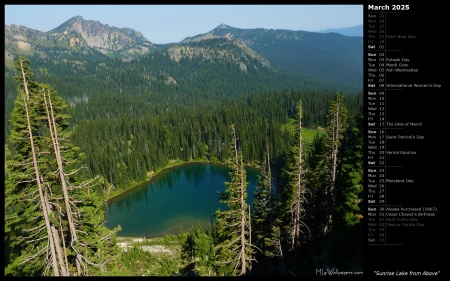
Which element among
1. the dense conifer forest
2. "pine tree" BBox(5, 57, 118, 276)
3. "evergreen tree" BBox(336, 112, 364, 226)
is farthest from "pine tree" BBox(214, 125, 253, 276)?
"evergreen tree" BBox(336, 112, 364, 226)

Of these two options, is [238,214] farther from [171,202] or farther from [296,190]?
[171,202]

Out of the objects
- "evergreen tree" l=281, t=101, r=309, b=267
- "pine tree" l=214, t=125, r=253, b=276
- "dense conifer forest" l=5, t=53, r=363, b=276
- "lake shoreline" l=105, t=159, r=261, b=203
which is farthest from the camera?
"lake shoreline" l=105, t=159, r=261, b=203

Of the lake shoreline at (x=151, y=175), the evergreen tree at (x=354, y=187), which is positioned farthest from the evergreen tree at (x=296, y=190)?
the lake shoreline at (x=151, y=175)

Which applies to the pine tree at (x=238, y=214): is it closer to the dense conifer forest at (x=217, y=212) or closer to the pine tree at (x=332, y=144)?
the dense conifer forest at (x=217, y=212)

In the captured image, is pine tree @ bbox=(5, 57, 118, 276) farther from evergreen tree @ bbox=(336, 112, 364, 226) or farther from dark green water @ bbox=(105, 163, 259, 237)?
dark green water @ bbox=(105, 163, 259, 237)

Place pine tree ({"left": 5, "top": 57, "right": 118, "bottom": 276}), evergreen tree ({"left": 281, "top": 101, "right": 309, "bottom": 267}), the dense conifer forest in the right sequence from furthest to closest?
evergreen tree ({"left": 281, "top": 101, "right": 309, "bottom": 267}) < the dense conifer forest < pine tree ({"left": 5, "top": 57, "right": 118, "bottom": 276})

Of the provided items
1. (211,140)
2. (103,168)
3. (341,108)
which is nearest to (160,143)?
(211,140)

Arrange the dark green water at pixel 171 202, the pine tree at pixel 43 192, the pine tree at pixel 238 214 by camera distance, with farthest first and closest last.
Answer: the dark green water at pixel 171 202, the pine tree at pixel 238 214, the pine tree at pixel 43 192

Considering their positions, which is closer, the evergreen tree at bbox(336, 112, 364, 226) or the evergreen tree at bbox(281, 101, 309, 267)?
the evergreen tree at bbox(336, 112, 364, 226)
